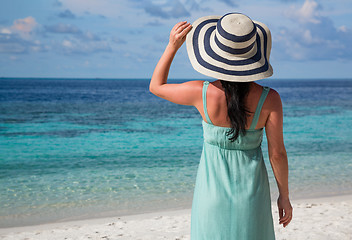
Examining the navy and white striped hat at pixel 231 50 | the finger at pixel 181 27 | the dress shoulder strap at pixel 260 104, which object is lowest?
the dress shoulder strap at pixel 260 104

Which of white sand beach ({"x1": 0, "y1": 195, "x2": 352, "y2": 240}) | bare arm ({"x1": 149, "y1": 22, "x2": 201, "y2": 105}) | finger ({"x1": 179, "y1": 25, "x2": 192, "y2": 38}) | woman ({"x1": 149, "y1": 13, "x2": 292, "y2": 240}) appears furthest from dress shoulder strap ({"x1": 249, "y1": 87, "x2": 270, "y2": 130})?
white sand beach ({"x1": 0, "y1": 195, "x2": 352, "y2": 240})

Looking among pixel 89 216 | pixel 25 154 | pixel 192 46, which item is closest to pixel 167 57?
pixel 192 46

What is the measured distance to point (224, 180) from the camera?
179 cm

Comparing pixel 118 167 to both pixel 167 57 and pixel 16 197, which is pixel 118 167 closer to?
pixel 16 197

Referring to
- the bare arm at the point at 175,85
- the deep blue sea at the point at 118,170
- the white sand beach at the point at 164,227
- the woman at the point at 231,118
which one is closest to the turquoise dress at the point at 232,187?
the woman at the point at 231,118

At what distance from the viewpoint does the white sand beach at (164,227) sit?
4082 mm

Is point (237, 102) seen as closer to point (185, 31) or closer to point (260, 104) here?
point (260, 104)

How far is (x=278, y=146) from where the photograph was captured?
1774 mm

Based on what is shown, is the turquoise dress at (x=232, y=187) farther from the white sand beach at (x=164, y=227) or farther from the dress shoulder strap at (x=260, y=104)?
the white sand beach at (x=164, y=227)

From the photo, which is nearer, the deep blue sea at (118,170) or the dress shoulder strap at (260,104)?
the dress shoulder strap at (260,104)

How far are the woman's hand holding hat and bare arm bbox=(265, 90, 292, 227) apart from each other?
48cm

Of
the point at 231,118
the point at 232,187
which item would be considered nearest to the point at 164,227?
the point at 232,187

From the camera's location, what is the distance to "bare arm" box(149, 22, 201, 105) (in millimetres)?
1699

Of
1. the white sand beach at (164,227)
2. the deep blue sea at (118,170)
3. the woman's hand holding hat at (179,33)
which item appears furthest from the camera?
the deep blue sea at (118,170)
